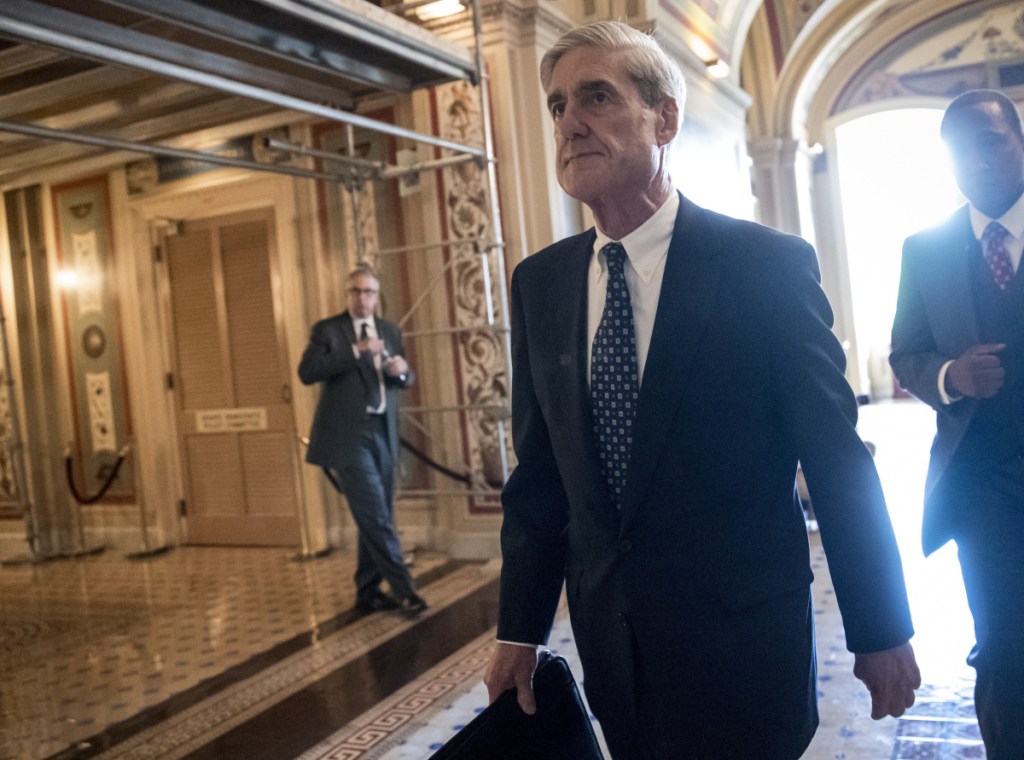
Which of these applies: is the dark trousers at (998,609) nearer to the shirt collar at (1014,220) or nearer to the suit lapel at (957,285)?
the suit lapel at (957,285)

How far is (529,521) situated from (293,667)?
10.5ft

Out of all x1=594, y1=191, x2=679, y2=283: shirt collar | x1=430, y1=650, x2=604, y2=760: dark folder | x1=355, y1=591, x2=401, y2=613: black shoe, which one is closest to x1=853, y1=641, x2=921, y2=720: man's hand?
x1=430, y1=650, x2=604, y2=760: dark folder

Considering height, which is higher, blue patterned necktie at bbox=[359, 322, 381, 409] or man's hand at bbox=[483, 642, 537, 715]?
blue patterned necktie at bbox=[359, 322, 381, 409]

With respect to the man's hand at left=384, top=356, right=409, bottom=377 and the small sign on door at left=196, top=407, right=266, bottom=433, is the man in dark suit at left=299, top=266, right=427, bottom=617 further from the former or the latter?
the small sign on door at left=196, top=407, right=266, bottom=433

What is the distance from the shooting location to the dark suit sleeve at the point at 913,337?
2.24 meters

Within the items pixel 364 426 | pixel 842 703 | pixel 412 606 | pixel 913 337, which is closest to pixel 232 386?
pixel 364 426

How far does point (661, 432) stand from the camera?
1416mm

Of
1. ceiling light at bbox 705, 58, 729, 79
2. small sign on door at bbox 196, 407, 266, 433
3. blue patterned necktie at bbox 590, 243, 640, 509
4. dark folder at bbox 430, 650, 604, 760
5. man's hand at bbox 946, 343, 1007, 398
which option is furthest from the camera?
ceiling light at bbox 705, 58, 729, 79

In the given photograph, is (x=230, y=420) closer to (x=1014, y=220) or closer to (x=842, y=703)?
(x=842, y=703)

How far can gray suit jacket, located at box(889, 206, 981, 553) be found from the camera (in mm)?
2168

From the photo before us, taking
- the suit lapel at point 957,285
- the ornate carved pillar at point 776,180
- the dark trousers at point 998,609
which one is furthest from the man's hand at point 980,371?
the ornate carved pillar at point 776,180

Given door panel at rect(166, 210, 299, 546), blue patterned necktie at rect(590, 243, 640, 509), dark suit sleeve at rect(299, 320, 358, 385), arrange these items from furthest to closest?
1. door panel at rect(166, 210, 299, 546)
2. dark suit sleeve at rect(299, 320, 358, 385)
3. blue patterned necktie at rect(590, 243, 640, 509)

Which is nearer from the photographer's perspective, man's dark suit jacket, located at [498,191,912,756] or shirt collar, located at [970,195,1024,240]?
man's dark suit jacket, located at [498,191,912,756]

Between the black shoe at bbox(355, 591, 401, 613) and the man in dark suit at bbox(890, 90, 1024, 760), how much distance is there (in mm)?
3611
